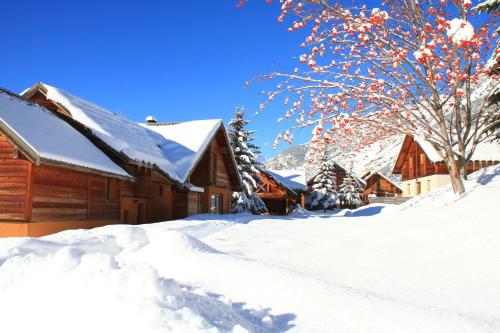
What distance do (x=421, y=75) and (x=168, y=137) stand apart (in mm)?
18569

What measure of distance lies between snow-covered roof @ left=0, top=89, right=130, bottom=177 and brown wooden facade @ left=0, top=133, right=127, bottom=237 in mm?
501

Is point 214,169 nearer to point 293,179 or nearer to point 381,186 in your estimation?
point 293,179

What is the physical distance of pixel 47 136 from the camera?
1360 centimetres

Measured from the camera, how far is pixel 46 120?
15484 millimetres

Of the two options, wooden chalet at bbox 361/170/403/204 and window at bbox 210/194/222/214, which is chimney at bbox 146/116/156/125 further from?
wooden chalet at bbox 361/170/403/204

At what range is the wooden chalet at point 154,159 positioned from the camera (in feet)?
56.9

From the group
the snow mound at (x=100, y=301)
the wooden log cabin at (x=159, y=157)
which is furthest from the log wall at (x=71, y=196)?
the snow mound at (x=100, y=301)

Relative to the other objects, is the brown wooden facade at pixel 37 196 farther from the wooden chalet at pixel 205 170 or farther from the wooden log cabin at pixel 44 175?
→ the wooden chalet at pixel 205 170

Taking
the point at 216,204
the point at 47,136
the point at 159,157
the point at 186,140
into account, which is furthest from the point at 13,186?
the point at 216,204

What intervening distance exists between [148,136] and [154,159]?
4.90m

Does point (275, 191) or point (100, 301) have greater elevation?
point (275, 191)

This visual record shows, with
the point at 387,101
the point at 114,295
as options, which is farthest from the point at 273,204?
the point at 114,295

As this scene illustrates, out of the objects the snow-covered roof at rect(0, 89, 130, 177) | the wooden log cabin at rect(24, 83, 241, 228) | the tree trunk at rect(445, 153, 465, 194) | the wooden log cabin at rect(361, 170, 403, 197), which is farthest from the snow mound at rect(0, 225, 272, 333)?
the wooden log cabin at rect(361, 170, 403, 197)

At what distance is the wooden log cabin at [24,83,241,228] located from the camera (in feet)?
58.2
